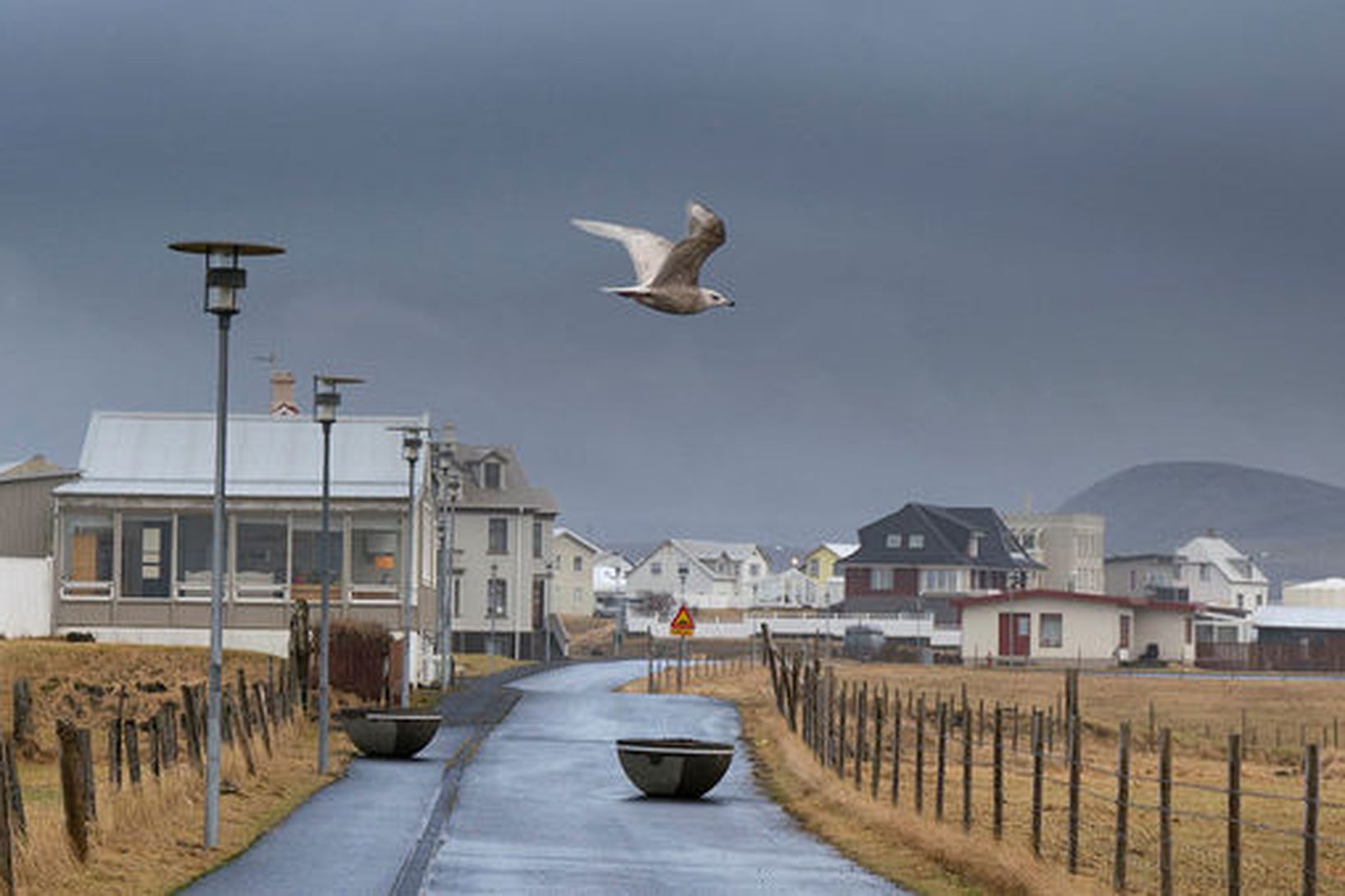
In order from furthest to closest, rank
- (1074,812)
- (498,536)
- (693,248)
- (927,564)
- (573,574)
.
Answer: (573,574), (927,564), (498,536), (1074,812), (693,248)

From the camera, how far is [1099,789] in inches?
1877

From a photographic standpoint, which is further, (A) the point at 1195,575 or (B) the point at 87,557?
(A) the point at 1195,575

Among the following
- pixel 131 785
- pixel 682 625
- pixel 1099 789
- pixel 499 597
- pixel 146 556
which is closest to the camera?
pixel 131 785

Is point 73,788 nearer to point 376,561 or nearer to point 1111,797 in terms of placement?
point 1111,797

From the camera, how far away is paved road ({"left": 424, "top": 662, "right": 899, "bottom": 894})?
2406cm

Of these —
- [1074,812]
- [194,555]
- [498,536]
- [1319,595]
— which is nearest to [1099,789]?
[1074,812]

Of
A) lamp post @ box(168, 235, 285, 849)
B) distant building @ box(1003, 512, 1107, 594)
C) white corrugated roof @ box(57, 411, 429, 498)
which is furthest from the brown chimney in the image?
distant building @ box(1003, 512, 1107, 594)

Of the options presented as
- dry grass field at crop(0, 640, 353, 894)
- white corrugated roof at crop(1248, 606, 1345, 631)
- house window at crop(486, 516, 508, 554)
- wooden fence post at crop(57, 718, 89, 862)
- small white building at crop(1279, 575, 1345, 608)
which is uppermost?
house window at crop(486, 516, 508, 554)

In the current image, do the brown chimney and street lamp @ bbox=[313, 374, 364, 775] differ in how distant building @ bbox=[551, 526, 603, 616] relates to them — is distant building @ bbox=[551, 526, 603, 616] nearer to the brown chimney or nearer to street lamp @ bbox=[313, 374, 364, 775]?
the brown chimney

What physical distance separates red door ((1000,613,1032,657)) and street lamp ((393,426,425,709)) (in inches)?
1843

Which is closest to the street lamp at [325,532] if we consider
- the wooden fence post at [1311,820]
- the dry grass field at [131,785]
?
the dry grass field at [131,785]

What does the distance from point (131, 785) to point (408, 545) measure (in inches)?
1221

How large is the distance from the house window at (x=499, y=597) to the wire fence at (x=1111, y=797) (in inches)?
1832

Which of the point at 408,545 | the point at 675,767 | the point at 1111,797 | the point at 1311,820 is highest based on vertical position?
the point at 408,545
